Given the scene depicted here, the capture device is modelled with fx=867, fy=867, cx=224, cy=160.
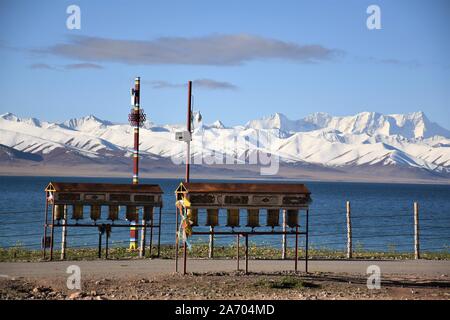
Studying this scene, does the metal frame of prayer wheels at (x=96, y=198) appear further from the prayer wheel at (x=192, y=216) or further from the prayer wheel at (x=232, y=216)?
the prayer wheel at (x=232, y=216)

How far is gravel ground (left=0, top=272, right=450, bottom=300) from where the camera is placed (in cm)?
2350

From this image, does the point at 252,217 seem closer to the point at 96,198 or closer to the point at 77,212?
the point at 96,198

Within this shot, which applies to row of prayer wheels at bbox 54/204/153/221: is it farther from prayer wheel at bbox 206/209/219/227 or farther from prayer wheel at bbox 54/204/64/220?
prayer wheel at bbox 206/209/219/227

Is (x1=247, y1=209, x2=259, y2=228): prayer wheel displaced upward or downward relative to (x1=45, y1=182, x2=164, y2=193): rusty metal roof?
downward

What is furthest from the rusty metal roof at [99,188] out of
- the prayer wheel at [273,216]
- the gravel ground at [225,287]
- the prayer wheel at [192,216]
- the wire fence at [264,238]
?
the wire fence at [264,238]

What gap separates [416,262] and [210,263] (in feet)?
28.1

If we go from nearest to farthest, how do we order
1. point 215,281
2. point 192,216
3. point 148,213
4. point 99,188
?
point 215,281
point 192,216
point 99,188
point 148,213

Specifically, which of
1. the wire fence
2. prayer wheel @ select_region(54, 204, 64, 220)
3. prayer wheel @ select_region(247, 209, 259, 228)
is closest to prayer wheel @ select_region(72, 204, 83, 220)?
prayer wheel @ select_region(54, 204, 64, 220)

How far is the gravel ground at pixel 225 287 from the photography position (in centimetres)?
2350

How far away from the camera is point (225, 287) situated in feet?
82.6

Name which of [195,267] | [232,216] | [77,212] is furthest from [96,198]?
[232,216]
